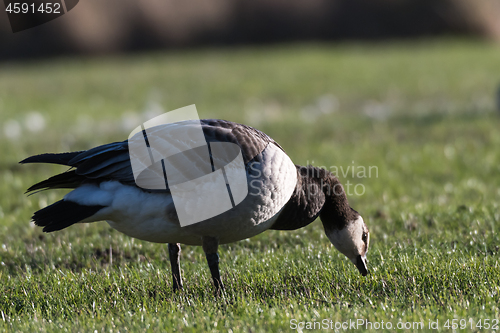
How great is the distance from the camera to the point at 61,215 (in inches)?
152

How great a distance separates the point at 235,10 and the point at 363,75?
36.7 ft

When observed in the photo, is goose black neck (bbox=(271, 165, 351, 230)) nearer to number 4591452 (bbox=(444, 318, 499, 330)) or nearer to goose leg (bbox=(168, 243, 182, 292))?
goose leg (bbox=(168, 243, 182, 292))

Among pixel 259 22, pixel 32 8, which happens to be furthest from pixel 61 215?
pixel 259 22

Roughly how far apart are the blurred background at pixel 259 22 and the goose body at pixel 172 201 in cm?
2196

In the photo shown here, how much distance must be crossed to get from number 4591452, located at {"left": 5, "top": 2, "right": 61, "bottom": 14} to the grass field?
5386mm

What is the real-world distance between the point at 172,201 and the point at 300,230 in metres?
2.08

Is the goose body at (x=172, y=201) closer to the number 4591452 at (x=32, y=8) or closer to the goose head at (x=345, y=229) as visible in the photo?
the goose head at (x=345, y=229)

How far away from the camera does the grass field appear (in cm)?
369

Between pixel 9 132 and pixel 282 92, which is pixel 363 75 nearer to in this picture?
pixel 282 92

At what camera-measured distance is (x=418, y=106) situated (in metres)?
13.7

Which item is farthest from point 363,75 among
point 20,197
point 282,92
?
point 20,197

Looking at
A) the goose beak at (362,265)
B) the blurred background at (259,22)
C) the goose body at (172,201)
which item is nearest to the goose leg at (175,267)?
the goose body at (172,201)

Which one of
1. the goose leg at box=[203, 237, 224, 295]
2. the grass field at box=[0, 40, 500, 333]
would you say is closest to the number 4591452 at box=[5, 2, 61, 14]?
the grass field at box=[0, 40, 500, 333]

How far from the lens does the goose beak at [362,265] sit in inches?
171
